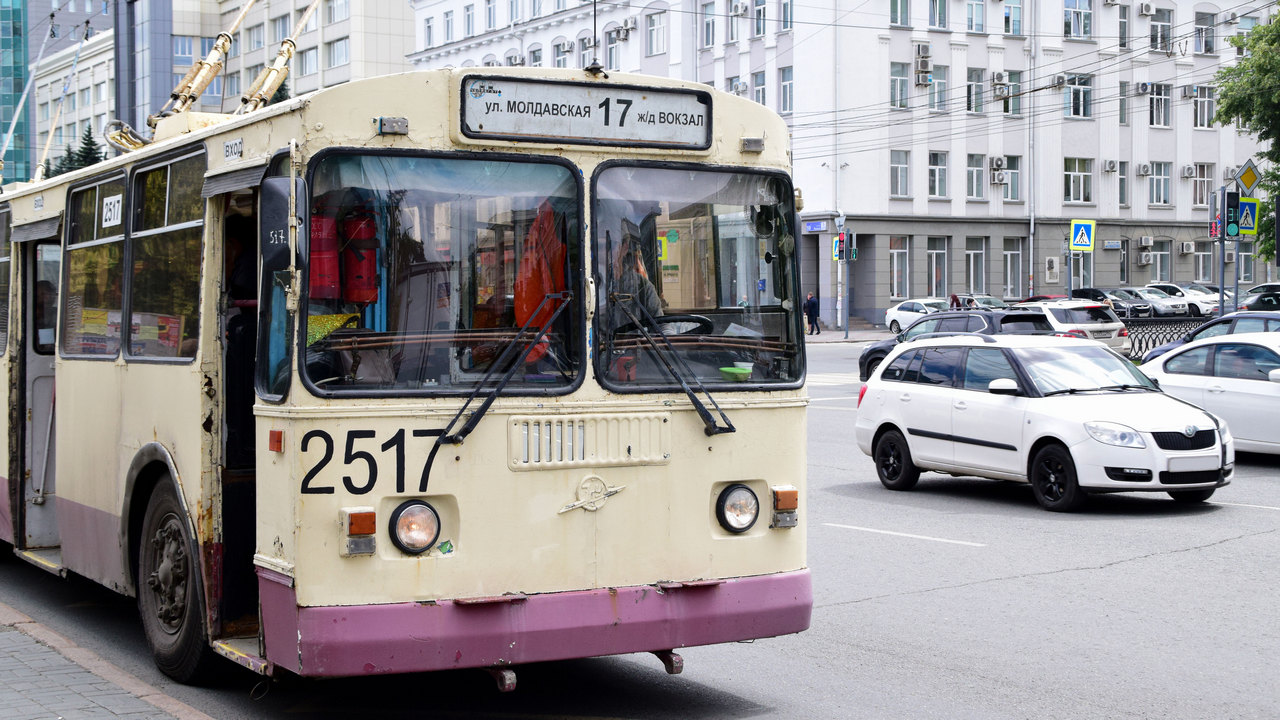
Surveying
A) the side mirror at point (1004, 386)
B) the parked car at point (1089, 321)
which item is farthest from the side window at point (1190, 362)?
the parked car at point (1089, 321)

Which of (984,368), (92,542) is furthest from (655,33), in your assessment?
(92,542)

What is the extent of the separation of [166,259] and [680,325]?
264 centimetres

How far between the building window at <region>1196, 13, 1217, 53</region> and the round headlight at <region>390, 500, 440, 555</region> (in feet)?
208

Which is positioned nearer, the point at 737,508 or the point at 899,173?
the point at 737,508

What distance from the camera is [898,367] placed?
1501 centimetres

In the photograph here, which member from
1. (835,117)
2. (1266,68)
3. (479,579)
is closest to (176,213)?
(479,579)

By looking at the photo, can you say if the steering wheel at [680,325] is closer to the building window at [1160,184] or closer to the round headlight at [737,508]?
the round headlight at [737,508]

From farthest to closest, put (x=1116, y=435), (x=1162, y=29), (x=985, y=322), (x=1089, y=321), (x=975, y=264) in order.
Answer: (x=1162, y=29)
(x=975, y=264)
(x=1089, y=321)
(x=985, y=322)
(x=1116, y=435)

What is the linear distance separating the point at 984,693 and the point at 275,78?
17.1ft

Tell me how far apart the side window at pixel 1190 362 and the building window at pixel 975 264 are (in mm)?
41857

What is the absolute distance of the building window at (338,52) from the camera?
78.4 metres

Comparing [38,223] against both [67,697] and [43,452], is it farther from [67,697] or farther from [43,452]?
[67,697]

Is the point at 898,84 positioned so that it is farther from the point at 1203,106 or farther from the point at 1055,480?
the point at 1055,480

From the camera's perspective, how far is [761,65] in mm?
56906
